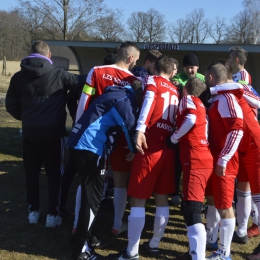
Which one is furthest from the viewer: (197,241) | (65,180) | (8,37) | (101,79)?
(8,37)

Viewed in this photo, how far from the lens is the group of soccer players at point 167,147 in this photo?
380cm

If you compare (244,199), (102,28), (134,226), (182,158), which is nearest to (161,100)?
(182,158)

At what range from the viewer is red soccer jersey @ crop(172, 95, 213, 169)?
3.79 meters

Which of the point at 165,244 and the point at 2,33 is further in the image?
the point at 2,33

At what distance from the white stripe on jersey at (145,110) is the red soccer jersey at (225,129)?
2.16 feet

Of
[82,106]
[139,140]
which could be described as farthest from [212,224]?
[82,106]

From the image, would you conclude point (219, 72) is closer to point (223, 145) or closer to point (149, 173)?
point (223, 145)

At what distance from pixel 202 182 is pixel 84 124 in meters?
1.30

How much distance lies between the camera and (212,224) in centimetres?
442

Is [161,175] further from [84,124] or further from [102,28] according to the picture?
[102,28]

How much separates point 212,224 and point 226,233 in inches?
19.6

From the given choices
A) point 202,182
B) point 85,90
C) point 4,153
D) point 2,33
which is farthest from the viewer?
point 2,33

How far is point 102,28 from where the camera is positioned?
31297 millimetres

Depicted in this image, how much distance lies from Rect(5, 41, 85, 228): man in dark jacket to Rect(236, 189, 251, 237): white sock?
2213 mm
